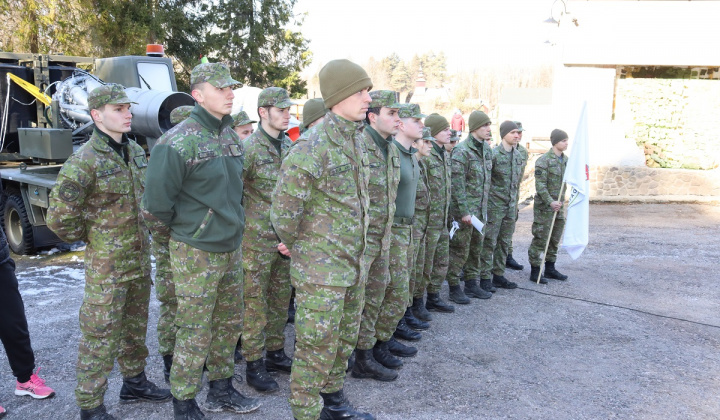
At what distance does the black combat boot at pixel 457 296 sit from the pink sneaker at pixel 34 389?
3590mm

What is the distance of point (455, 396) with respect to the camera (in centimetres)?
375

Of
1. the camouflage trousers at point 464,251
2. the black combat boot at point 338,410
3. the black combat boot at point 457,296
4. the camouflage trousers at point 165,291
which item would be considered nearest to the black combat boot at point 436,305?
the black combat boot at point 457,296

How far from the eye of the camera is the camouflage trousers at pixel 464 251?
578cm

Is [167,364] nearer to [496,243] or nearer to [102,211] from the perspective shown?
[102,211]

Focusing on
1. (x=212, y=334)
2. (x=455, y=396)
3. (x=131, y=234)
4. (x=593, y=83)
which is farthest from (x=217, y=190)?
(x=593, y=83)

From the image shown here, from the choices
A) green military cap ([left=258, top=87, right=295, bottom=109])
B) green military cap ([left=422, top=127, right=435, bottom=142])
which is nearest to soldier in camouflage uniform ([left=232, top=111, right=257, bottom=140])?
green military cap ([left=258, top=87, right=295, bottom=109])

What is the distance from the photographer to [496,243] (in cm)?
633

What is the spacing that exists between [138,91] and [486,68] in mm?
83111

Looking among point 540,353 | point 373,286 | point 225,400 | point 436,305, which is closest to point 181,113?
point 373,286

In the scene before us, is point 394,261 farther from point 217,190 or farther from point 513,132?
point 513,132

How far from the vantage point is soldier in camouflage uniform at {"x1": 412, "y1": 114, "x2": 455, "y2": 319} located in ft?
16.7

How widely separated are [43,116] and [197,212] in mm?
5740

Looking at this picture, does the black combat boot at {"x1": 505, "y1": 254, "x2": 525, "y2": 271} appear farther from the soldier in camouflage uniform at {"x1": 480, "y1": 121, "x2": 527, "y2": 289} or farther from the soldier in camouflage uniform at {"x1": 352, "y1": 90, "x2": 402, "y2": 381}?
the soldier in camouflage uniform at {"x1": 352, "y1": 90, "x2": 402, "y2": 381}

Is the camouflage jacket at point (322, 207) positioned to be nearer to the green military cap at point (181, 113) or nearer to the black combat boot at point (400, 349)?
the black combat boot at point (400, 349)
